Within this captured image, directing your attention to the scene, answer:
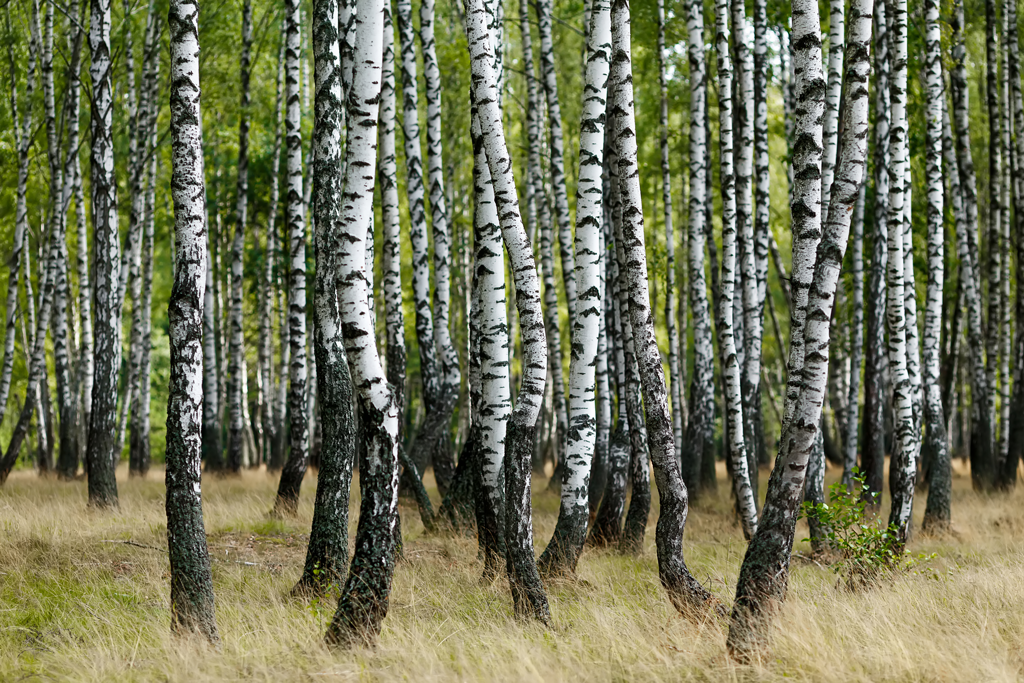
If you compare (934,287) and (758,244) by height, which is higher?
(758,244)

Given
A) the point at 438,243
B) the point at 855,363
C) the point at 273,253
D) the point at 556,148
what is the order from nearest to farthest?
1. the point at 438,243
2. the point at 556,148
3. the point at 855,363
4. the point at 273,253

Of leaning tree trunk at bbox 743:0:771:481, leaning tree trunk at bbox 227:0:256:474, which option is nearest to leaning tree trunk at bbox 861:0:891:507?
leaning tree trunk at bbox 743:0:771:481

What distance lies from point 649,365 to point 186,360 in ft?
10.7

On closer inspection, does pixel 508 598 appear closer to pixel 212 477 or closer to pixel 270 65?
pixel 212 477

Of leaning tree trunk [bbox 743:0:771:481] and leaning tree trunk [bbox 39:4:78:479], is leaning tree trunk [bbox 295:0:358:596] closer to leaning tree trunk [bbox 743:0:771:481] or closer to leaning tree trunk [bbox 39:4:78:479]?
leaning tree trunk [bbox 743:0:771:481]

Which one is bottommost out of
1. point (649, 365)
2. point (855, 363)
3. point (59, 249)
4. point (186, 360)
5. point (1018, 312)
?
point (855, 363)

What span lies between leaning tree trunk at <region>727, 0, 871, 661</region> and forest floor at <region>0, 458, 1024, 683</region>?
0.70 feet

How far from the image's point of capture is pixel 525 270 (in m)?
5.88

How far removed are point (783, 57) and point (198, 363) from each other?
13872mm

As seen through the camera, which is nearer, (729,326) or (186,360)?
(186,360)

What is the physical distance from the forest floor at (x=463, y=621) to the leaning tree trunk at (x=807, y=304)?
213 mm

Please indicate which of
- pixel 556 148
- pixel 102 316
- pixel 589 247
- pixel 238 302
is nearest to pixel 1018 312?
pixel 556 148

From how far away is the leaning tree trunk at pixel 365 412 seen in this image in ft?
16.0

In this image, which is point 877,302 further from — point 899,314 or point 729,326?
point 729,326
